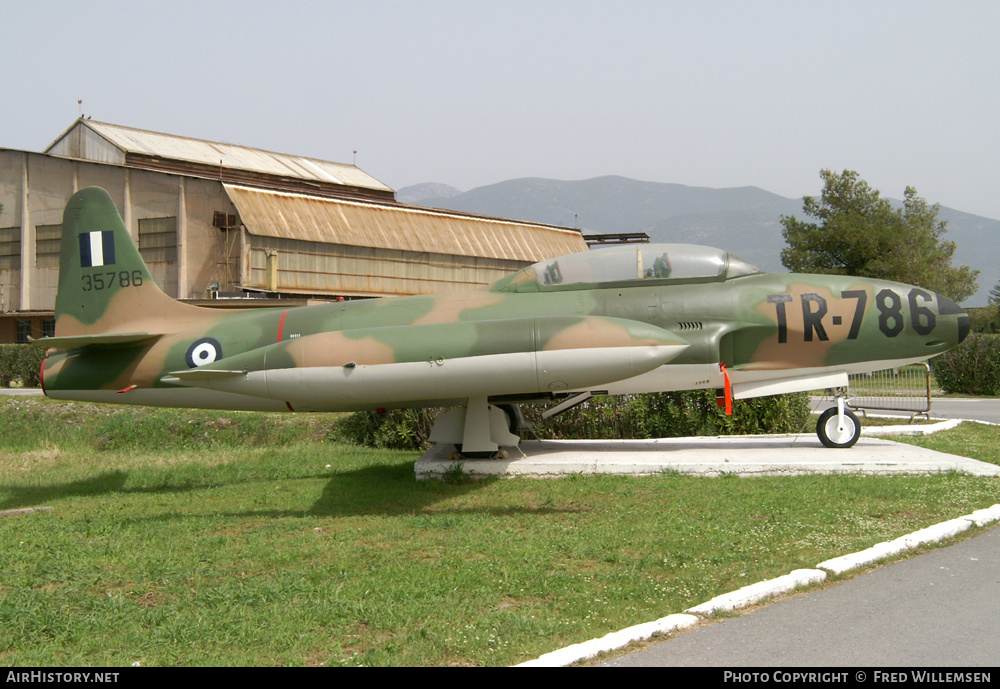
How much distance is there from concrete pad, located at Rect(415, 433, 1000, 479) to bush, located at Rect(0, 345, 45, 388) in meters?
23.9

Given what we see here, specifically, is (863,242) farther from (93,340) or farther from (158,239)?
(93,340)

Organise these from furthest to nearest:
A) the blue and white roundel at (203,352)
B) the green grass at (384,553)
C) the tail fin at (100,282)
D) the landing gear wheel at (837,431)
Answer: the tail fin at (100,282)
the landing gear wheel at (837,431)
the blue and white roundel at (203,352)
the green grass at (384,553)

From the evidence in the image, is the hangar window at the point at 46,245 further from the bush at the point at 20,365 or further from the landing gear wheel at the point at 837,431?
the landing gear wheel at the point at 837,431

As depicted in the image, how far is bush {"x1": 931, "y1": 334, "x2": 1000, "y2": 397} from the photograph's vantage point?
1023 inches

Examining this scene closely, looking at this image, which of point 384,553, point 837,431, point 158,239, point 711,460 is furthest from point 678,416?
point 158,239

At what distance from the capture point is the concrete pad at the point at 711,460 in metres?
10.2

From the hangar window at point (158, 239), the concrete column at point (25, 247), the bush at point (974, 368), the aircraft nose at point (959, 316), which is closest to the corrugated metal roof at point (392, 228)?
the hangar window at point (158, 239)

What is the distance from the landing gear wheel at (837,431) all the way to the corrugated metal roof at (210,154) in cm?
3641

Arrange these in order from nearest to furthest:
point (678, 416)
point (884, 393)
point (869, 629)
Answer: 1. point (869, 629)
2. point (678, 416)
3. point (884, 393)

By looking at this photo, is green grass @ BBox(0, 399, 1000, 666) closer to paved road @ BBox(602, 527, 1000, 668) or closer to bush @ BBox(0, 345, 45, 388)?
paved road @ BBox(602, 527, 1000, 668)

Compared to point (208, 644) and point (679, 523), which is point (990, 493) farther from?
point (208, 644)

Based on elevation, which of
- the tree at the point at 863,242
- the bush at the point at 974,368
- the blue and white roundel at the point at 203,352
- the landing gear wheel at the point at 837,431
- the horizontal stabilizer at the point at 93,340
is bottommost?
the landing gear wheel at the point at 837,431

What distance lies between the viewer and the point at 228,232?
34.2 m

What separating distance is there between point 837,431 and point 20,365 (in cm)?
2927
